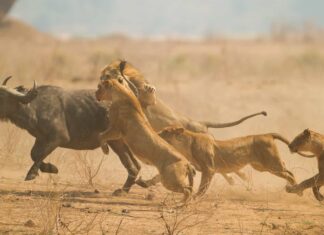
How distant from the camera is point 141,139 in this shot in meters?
11.1

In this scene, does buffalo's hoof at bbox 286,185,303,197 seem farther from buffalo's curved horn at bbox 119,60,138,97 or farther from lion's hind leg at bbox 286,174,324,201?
buffalo's curved horn at bbox 119,60,138,97

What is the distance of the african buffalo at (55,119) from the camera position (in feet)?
40.2

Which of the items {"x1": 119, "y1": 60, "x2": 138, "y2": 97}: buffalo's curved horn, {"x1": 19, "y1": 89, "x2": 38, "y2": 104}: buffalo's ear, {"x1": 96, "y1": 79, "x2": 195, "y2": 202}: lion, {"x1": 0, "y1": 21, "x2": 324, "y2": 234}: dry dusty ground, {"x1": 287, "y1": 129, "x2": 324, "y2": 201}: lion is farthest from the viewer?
{"x1": 119, "y1": 60, "x2": 138, "y2": 97}: buffalo's curved horn

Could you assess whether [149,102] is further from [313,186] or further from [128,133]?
[313,186]

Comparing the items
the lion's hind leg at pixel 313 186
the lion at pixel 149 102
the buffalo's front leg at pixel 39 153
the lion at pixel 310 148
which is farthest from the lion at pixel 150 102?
the lion's hind leg at pixel 313 186

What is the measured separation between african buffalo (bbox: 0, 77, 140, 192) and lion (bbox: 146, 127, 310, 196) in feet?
3.42

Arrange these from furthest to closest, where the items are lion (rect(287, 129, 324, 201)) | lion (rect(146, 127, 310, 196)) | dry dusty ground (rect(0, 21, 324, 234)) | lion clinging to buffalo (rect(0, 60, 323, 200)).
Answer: lion (rect(146, 127, 310, 196)), lion (rect(287, 129, 324, 201)), lion clinging to buffalo (rect(0, 60, 323, 200)), dry dusty ground (rect(0, 21, 324, 234))

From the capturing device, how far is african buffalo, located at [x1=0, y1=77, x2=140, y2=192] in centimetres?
1225

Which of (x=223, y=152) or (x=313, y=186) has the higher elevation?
(x=223, y=152)

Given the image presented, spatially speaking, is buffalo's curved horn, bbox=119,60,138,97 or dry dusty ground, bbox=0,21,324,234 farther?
buffalo's curved horn, bbox=119,60,138,97

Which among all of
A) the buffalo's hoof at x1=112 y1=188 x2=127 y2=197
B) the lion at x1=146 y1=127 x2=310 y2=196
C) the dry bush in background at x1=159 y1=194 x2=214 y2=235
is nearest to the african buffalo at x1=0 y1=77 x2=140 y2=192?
the buffalo's hoof at x1=112 y1=188 x2=127 y2=197

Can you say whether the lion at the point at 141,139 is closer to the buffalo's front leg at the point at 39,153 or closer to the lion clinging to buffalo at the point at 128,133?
the lion clinging to buffalo at the point at 128,133

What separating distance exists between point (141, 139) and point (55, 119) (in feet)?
5.95

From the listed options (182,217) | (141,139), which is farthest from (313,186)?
(141,139)
